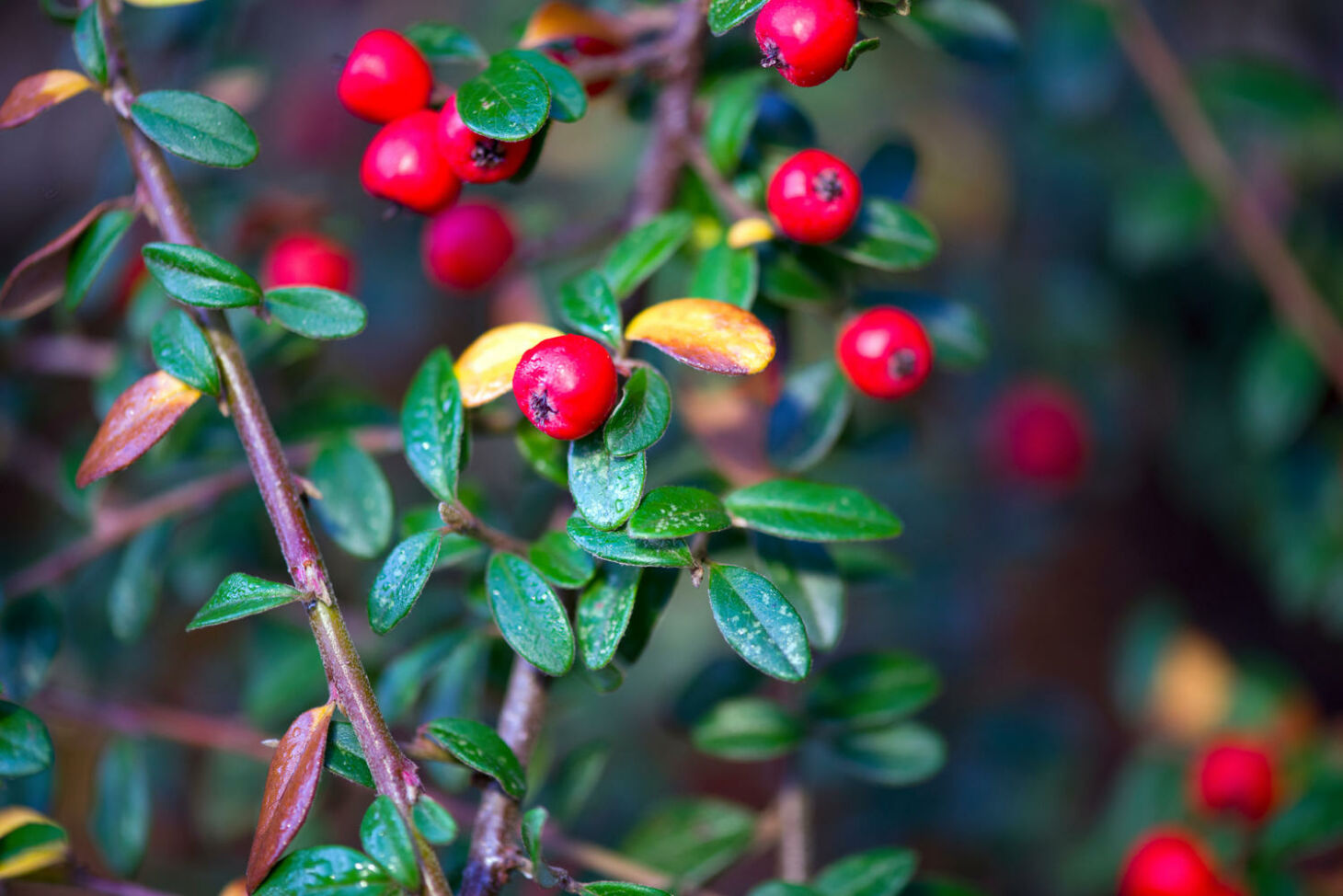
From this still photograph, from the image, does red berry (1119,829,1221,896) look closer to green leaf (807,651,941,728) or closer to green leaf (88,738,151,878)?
green leaf (807,651,941,728)

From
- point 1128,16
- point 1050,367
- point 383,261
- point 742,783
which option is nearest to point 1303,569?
point 1050,367

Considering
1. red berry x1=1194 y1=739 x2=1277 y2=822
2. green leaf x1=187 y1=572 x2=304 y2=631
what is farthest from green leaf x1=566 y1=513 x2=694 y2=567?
red berry x1=1194 y1=739 x2=1277 y2=822

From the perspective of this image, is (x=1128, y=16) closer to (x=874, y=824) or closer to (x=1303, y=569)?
(x=1303, y=569)

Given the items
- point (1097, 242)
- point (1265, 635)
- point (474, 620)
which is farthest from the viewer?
point (1265, 635)

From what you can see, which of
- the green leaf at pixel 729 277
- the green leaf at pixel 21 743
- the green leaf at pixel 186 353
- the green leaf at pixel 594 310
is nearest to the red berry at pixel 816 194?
the green leaf at pixel 729 277

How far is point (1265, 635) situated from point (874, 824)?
70.8 inches

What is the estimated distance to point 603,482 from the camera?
0.91 meters

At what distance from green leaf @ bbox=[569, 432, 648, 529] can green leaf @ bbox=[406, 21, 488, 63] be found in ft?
1.58

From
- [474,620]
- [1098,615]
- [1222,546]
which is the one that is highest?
[474,620]

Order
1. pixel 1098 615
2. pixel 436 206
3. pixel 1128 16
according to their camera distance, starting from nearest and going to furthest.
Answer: pixel 436 206 → pixel 1128 16 → pixel 1098 615

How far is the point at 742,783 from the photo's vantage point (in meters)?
3.29

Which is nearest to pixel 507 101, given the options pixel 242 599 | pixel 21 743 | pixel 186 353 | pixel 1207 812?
pixel 186 353

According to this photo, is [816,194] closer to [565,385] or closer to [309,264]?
[565,385]

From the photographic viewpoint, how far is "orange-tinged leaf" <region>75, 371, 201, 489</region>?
979mm
